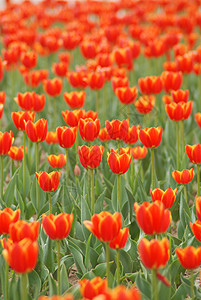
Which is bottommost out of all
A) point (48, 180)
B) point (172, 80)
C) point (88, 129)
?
point (172, 80)

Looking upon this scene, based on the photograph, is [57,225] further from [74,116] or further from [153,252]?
[74,116]

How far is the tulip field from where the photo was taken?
2.15 m

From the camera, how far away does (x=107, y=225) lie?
2109 mm

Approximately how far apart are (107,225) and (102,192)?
1549 mm

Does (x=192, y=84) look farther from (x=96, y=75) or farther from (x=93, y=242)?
(x=93, y=242)

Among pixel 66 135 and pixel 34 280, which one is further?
pixel 66 135

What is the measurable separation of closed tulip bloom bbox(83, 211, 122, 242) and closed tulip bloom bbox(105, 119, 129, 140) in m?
1.25

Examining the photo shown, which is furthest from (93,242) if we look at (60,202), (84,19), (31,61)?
(84,19)

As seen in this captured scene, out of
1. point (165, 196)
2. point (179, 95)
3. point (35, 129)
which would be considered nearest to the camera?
point (165, 196)

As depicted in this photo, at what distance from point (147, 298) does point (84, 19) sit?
641 cm

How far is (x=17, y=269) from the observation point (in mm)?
1952

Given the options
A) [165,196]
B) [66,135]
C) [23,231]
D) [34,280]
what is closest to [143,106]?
[66,135]

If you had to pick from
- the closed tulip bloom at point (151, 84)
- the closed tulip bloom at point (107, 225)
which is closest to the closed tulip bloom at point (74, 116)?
the closed tulip bloom at point (151, 84)

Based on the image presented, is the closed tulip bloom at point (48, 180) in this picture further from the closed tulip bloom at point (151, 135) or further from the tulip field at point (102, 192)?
the closed tulip bloom at point (151, 135)
